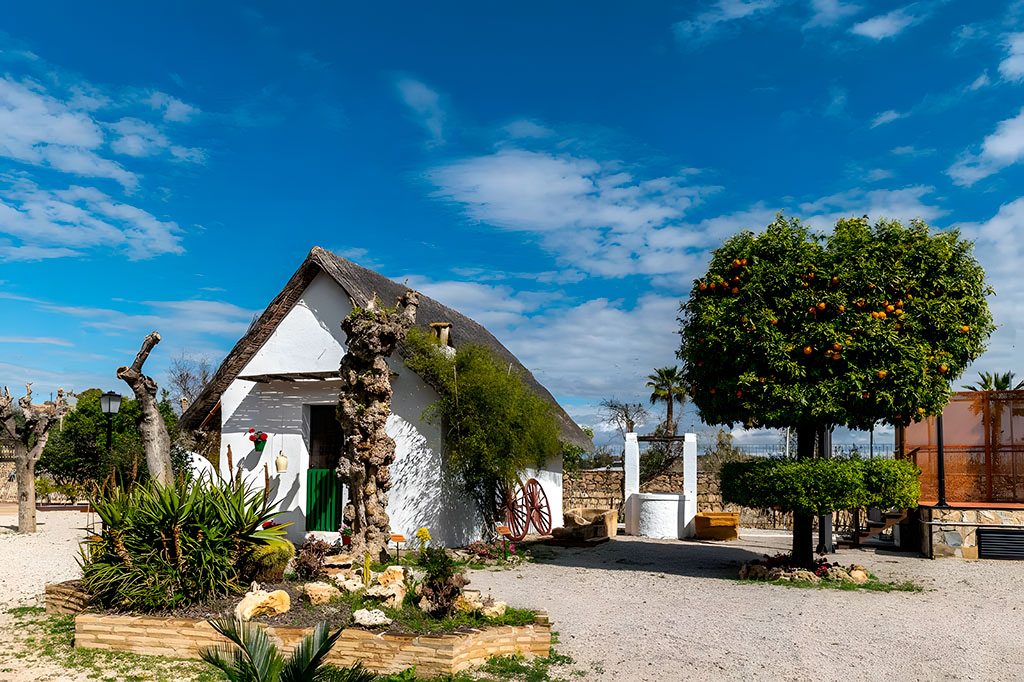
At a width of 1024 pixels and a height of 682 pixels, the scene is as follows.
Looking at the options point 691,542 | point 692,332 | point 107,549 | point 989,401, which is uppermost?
point 692,332

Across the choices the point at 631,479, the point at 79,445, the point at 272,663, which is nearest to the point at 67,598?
the point at 272,663

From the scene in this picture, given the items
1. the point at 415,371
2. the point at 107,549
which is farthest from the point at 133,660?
the point at 415,371

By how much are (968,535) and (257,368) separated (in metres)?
14.1

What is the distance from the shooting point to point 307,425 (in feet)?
51.4

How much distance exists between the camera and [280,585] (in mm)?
8938

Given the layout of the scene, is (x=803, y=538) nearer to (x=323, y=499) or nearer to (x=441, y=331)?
(x=441, y=331)

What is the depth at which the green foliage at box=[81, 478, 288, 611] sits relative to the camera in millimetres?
8078

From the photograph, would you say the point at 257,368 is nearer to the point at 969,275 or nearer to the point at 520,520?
the point at 520,520

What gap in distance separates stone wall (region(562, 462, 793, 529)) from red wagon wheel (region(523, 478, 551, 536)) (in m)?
2.98

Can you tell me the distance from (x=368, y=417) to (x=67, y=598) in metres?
4.78

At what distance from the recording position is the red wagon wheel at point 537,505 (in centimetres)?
1691

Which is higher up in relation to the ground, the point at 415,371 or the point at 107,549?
the point at 415,371

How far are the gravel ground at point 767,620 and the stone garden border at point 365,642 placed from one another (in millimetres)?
674

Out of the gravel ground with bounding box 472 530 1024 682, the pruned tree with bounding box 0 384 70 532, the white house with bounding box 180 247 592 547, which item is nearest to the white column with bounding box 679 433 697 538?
the gravel ground with bounding box 472 530 1024 682
